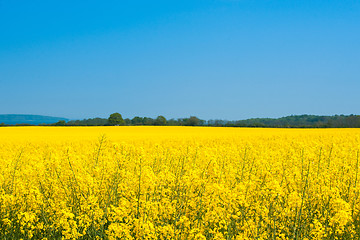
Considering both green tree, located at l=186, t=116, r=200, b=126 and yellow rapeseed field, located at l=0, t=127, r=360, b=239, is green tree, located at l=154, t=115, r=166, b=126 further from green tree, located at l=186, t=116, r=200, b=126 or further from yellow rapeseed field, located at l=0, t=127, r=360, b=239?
yellow rapeseed field, located at l=0, t=127, r=360, b=239

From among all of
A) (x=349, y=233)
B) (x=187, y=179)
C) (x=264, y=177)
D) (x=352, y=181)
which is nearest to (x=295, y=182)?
(x=264, y=177)

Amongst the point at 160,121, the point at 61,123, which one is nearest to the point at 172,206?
the point at 61,123

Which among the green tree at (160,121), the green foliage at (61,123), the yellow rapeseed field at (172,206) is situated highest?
the green tree at (160,121)

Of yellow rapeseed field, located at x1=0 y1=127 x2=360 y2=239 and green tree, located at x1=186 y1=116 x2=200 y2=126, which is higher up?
green tree, located at x1=186 y1=116 x2=200 y2=126

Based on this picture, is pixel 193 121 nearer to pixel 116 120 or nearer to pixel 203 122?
pixel 203 122

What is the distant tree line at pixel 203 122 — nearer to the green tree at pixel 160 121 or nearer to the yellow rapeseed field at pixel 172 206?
the green tree at pixel 160 121

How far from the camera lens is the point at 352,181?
22.7ft

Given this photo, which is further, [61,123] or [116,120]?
[116,120]

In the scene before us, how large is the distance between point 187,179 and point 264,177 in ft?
6.69

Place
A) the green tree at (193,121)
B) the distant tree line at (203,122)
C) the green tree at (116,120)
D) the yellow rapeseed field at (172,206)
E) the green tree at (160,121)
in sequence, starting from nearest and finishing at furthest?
1. the yellow rapeseed field at (172,206)
2. the distant tree line at (203,122)
3. the green tree at (193,121)
4. the green tree at (160,121)
5. the green tree at (116,120)

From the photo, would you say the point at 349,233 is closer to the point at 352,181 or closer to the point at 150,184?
the point at 352,181

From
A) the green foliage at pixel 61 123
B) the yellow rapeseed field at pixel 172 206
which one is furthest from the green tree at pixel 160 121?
the yellow rapeseed field at pixel 172 206

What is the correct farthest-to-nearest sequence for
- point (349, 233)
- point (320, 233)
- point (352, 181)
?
point (352, 181) → point (349, 233) → point (320, 233)

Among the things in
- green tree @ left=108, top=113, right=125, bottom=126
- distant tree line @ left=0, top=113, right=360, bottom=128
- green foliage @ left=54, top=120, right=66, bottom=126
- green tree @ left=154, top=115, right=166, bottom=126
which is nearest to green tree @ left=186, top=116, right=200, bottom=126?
distant tree line @ left=0, top=113, right=360, bottom=128
